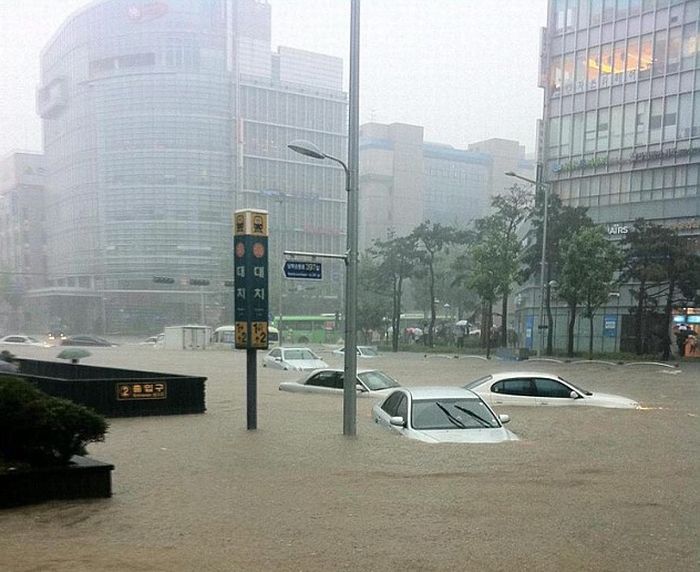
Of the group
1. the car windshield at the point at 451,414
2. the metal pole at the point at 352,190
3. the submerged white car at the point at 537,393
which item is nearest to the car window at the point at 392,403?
the car windshield at the point at 451,414

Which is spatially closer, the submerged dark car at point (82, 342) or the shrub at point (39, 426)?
the shrub at point (39, 426)

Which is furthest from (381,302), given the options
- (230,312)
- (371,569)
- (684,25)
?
(371,569)

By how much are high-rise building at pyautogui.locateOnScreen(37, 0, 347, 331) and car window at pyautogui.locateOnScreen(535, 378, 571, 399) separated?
57889 millimetres

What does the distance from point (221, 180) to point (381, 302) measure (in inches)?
1028

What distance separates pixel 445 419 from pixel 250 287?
3976 millimetres

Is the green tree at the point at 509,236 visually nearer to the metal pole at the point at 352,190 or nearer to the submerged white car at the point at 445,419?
the metal pole at the point at 352,190

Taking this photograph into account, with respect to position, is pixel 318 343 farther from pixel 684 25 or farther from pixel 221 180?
pixel 684 25

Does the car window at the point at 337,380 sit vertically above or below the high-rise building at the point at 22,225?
below

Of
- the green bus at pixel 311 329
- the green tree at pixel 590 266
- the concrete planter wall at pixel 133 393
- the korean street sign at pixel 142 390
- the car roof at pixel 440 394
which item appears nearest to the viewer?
the car roof at pixel 440 394

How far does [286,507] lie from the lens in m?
6.12

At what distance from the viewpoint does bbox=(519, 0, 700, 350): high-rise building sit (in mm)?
42281

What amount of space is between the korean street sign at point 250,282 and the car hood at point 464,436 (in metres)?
3.40

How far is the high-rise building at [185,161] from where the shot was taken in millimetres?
71188

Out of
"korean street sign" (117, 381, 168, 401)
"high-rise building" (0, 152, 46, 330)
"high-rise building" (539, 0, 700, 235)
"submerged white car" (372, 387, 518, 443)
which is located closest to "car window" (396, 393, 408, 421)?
"submerged white car" (372, 387, 518, 443)
